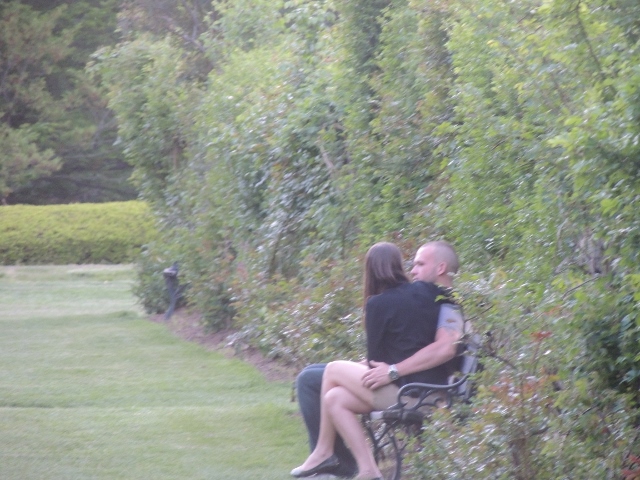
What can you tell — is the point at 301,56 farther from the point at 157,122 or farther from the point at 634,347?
the point at 634,347

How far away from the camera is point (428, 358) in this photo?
217 inches

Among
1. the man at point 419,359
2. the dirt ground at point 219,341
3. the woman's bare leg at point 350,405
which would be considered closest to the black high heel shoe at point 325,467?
the man at point 419,359

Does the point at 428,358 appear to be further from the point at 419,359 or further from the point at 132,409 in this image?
the point at 132,409

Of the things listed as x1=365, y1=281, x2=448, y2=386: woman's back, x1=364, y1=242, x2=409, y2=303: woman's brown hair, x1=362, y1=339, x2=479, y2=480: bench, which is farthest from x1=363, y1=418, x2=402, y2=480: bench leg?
x1=364, y1=242, x2=409, y2=303: woman's brown hair

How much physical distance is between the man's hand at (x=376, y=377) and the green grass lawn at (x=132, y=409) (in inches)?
38.5

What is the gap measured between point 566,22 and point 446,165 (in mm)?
2185

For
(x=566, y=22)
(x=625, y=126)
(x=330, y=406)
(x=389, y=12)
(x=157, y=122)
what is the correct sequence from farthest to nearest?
(x=157, y=122)
(x=389, y=12)
(x=330, y=406)
(x=566, y=22)
(x=625, y=126)

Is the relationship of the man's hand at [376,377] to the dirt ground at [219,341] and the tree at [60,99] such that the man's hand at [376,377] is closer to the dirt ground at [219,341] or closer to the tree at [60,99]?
the dirt ground at [219,341]

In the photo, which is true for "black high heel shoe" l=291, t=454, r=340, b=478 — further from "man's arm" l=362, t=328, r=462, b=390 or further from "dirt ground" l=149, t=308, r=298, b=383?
"dirt ground" l=149, t=308, r=298, b=383

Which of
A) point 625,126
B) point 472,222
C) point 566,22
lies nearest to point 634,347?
point 625,126

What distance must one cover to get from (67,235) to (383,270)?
25144 mm

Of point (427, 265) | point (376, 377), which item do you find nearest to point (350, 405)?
point (376, 377)

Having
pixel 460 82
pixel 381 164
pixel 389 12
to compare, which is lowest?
pixel 381 164

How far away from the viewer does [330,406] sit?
18.8 ft
